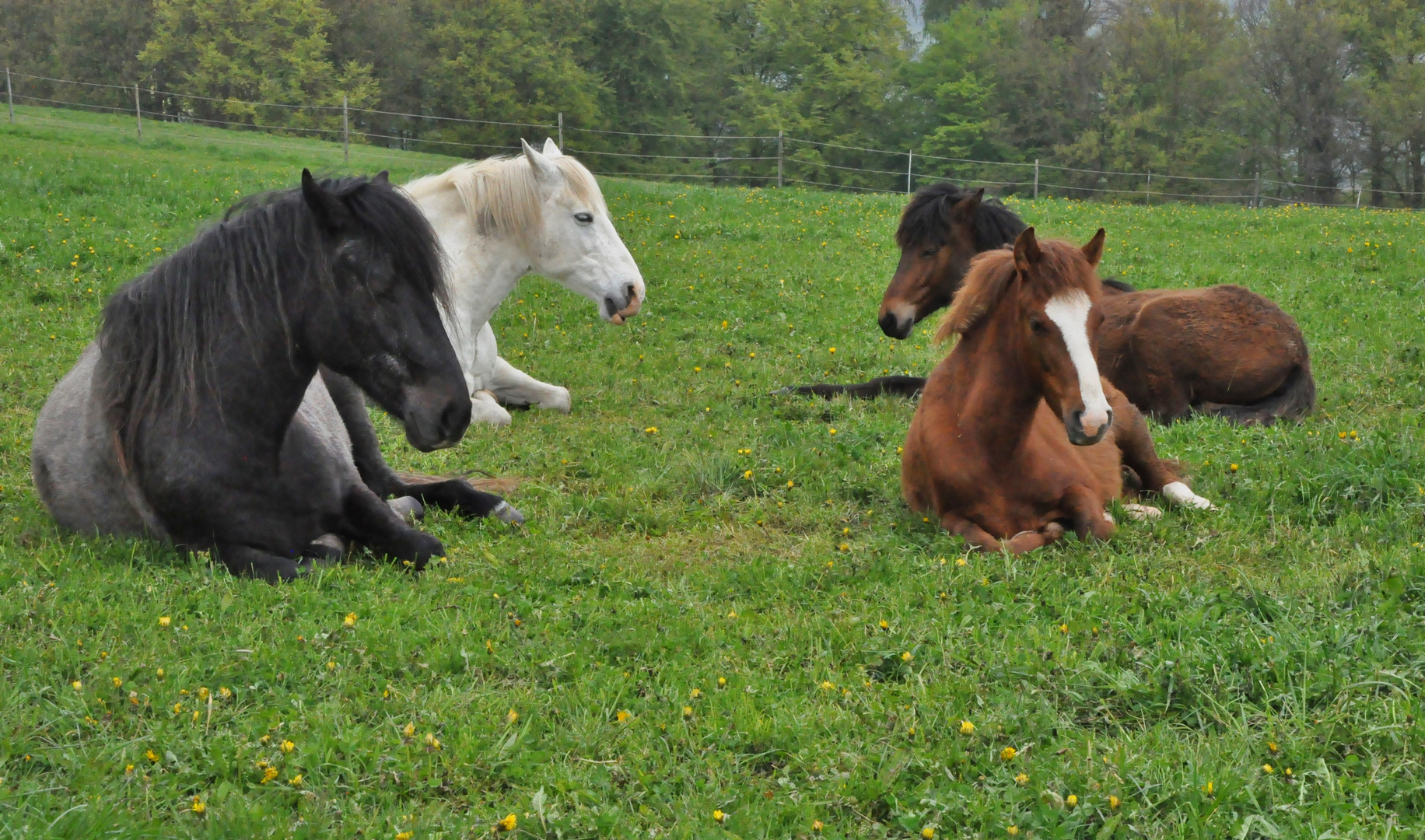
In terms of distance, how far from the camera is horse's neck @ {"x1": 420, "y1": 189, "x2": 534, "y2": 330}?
7836mm

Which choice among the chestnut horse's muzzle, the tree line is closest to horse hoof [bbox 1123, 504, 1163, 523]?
the chestnut horse's muzzle

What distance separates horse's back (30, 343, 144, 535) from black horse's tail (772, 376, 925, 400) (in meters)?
4.98

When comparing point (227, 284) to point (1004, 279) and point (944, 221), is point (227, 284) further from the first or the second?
point (944, 221)

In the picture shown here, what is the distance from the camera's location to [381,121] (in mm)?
45656

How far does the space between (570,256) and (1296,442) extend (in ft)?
16.1

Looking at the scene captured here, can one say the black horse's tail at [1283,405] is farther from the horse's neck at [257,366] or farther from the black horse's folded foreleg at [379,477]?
the horse's neck at [257,366]

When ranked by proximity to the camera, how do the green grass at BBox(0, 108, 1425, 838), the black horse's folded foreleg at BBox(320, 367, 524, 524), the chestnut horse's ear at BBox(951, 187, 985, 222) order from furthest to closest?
the chestnut horse's ear at BBox(951, 187, 985, 222) < the black horse's folded foreleg at BBox(320, 367, 524, 524) < the green grass at BBox(0, 108, 1425, 838)

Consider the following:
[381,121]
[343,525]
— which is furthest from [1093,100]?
[343,525]

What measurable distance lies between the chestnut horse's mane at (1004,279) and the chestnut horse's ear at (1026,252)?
3cm

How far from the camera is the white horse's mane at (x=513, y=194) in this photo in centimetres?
778

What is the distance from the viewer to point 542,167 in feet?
25.3

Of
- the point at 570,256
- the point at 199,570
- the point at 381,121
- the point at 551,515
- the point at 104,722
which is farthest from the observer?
the point at 381,121

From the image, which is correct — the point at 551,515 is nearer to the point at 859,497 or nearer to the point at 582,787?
the point at 859,497

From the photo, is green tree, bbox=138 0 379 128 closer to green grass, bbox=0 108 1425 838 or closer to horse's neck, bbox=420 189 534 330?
→ horse's neck, bbox=420 189 534 330
